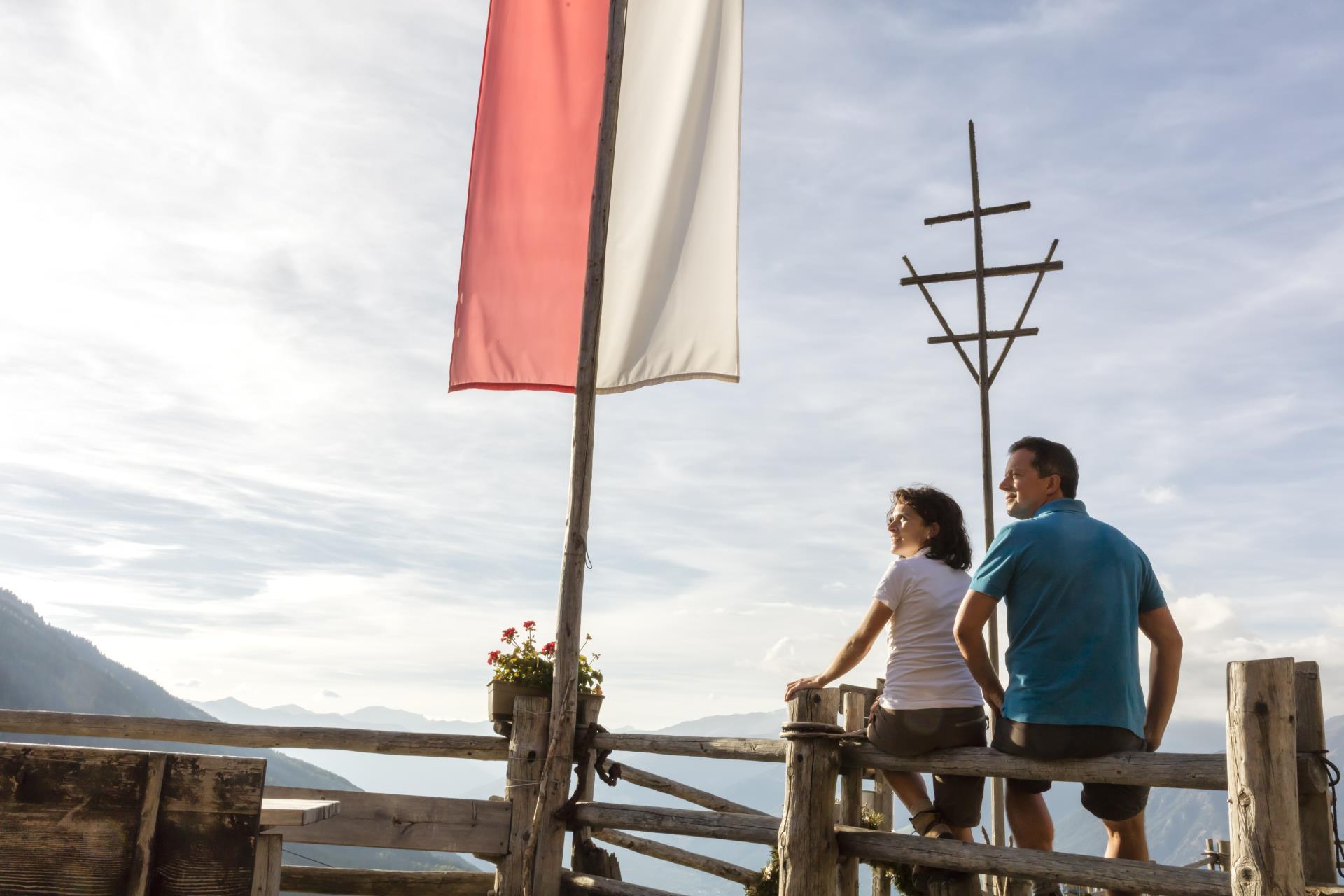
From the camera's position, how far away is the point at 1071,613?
4.53 meters

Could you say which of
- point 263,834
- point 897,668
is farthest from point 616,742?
point 263,834

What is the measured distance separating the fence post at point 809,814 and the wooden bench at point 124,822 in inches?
120

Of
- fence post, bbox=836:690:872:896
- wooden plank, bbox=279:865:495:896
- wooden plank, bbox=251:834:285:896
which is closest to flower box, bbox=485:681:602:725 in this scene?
wooden plank, bbox=279:865:495:896

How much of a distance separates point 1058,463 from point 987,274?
1148 cm

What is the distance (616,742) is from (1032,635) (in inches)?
126

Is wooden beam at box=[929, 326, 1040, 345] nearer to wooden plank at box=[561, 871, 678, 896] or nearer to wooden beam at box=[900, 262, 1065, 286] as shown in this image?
wooden beam at box=[900, 262, 1065, 286]

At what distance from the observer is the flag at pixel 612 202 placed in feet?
25.5

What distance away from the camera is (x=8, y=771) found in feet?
9.20

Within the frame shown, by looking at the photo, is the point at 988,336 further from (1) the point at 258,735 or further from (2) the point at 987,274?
(1) the point at 258,735

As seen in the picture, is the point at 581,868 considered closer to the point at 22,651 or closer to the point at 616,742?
the point at 616,742

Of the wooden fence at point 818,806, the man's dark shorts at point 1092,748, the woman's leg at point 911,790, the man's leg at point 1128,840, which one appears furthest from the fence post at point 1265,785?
the woman's leg at point 911,790

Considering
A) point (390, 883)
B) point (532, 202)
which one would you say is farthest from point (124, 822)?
point (532, 202)

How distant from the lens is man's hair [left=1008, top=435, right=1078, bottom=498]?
16.1ft

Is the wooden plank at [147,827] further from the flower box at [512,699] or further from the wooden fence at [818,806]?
the flower box at [512,699]
